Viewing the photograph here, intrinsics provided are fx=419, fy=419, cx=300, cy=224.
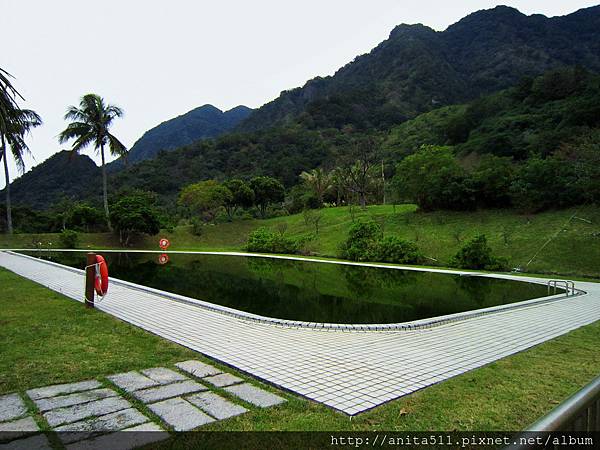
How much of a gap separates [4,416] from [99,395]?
65cm

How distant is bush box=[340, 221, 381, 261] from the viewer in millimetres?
20609

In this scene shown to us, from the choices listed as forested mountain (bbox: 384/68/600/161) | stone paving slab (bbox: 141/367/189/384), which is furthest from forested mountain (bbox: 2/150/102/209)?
stone paving slab (bbox: 141/367/189/384)

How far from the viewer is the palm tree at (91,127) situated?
102 ft

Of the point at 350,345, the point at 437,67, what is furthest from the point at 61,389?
the point at 437,67

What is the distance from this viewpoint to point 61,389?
364 centimetres

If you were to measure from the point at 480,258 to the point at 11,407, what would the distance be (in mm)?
16919

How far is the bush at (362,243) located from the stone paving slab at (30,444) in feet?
60.4

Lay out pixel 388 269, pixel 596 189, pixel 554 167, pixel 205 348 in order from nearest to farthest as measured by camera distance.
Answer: pixel 205 348
pixel 388 269
pixel 596 189
pixel 554 167

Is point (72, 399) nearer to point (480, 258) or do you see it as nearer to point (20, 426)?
point (20, 426)

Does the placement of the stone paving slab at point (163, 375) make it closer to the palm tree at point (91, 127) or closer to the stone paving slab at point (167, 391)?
the stone paving slab at point (167, 391)

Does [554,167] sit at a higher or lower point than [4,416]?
higher

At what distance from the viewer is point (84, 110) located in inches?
1237

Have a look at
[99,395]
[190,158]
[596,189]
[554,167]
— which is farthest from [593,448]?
[190,158]

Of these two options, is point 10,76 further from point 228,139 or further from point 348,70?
point 348,70
